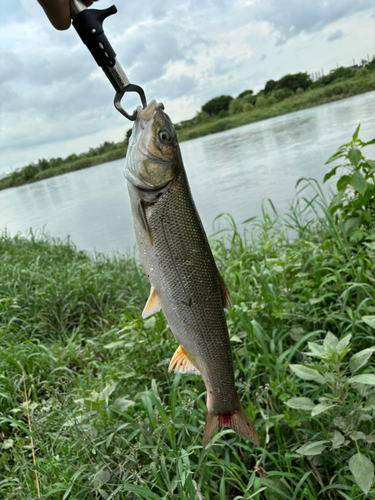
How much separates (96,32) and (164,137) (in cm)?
57

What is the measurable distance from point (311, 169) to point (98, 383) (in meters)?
7.35

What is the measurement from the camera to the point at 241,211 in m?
7.96

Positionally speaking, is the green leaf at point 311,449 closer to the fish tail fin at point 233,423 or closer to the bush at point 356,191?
the fish tail fin at point 233,423

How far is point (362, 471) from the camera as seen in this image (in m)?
1.75

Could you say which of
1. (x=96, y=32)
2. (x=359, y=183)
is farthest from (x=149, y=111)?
(x=359, y=183)

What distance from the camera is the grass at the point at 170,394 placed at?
2.14 meters

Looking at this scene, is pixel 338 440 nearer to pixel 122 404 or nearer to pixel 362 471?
pixel 362 471

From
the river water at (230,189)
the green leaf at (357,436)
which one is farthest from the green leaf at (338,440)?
the river water at (230,189)

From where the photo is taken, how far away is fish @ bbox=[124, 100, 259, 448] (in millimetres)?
1562

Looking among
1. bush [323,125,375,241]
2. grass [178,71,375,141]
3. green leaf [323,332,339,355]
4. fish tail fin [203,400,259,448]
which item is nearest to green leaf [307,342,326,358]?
green leaf [323,332,339,355]

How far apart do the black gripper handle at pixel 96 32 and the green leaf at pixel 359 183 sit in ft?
8.46

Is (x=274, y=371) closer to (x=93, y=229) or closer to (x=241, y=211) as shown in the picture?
(x=241, y=211)

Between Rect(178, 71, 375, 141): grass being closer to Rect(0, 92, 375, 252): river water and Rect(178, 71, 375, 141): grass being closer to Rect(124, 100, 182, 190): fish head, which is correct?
Rect(0, 92, 375, 252): river water

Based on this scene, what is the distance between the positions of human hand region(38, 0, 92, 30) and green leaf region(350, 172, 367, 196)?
105 inches
